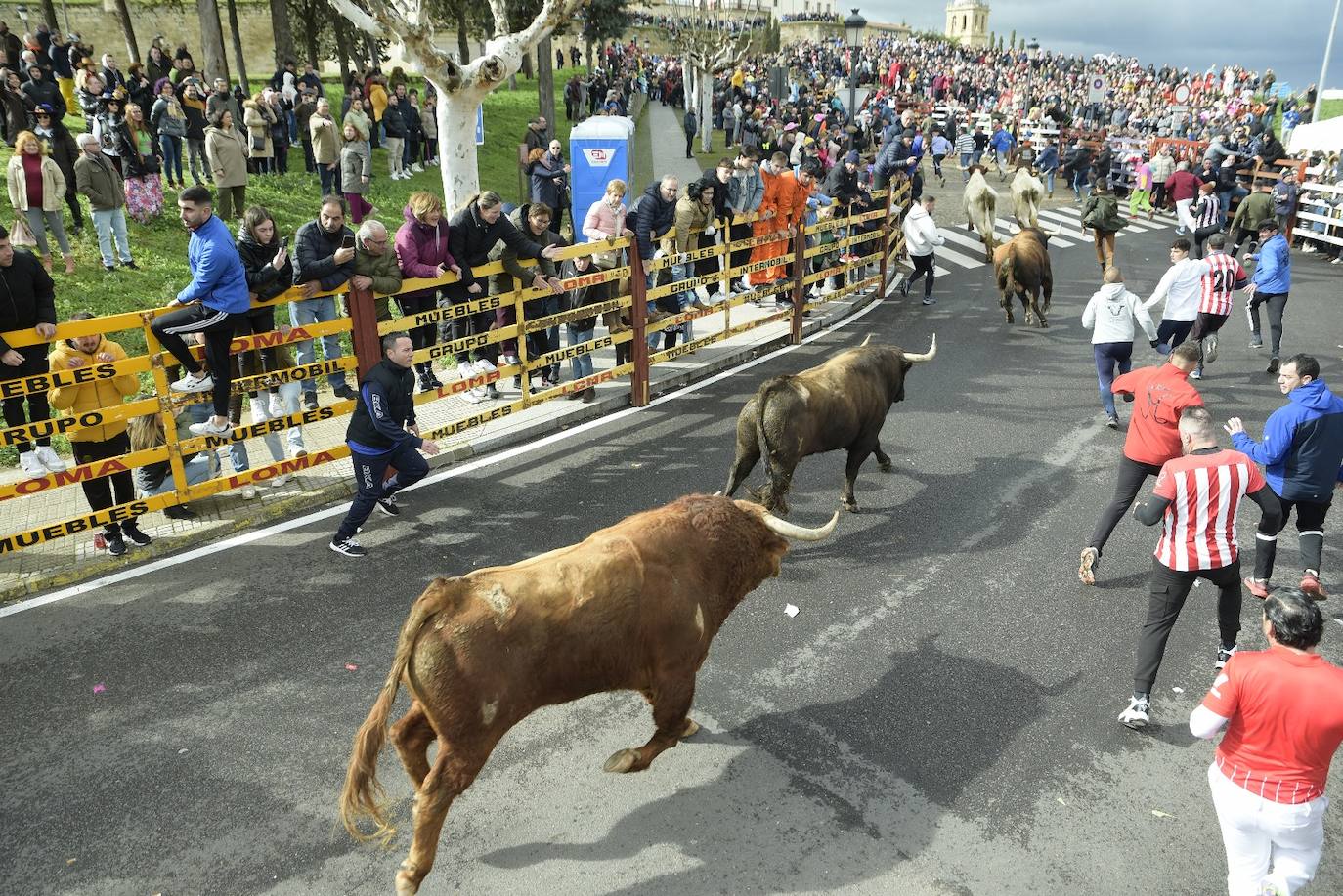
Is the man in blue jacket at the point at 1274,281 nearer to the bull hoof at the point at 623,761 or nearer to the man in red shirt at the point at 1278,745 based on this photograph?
the man in red shirt at the point at 1278,745

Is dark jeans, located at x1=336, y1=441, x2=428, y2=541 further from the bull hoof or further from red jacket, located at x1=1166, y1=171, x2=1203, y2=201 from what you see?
red jacket, located at x1=1166, y1=171, x2=1203, y2=201

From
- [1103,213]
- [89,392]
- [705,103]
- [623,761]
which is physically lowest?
[623,761]

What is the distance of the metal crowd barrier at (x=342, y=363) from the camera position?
249 inches

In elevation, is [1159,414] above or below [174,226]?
below

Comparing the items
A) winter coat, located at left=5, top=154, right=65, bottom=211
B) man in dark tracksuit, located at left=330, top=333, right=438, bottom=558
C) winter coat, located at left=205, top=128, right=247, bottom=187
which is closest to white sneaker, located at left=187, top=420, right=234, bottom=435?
man in dark tracksuit, located at left=330, top=333, right=438, bottom=558

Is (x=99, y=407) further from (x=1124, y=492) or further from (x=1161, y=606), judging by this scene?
(x=1124, y=492)

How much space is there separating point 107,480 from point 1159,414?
7553 mm

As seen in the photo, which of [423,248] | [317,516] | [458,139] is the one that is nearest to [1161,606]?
[317,516]

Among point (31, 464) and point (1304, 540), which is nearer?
point (1304, 540)

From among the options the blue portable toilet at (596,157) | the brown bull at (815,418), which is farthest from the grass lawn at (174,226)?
the brown bull at (815,418)

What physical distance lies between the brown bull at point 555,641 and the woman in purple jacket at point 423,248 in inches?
180

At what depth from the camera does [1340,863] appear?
420 centimetres

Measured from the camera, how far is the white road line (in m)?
6.35

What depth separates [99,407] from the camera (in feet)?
21.6
